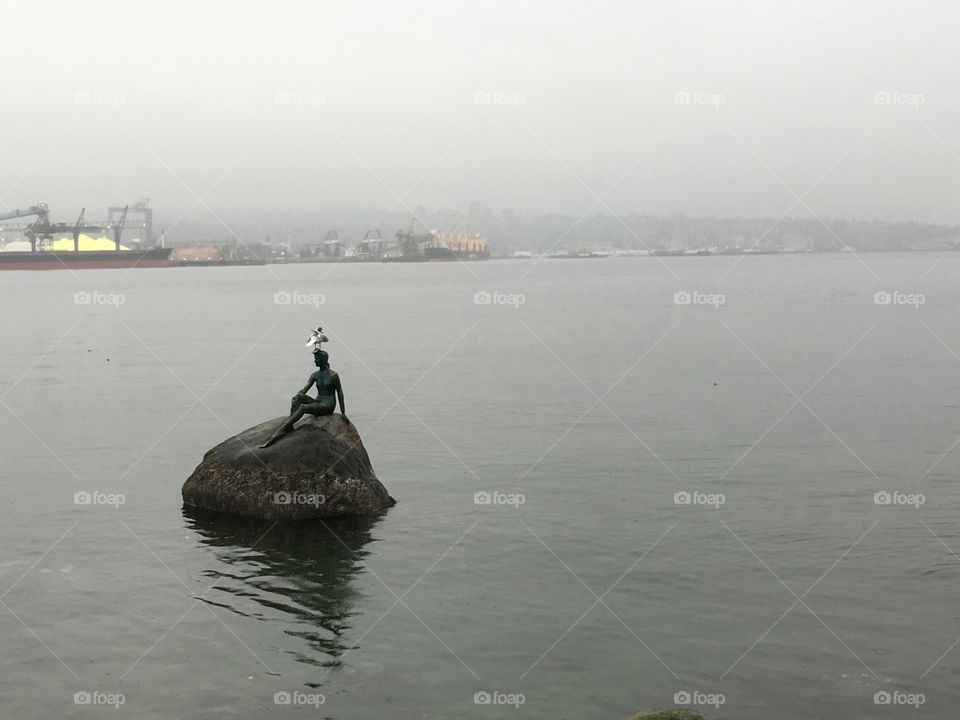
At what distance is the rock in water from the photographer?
1889cm

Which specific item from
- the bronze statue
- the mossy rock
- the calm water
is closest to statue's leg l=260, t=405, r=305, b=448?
the bronze statue

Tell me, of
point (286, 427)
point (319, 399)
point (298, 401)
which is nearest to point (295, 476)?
point (286, 427)

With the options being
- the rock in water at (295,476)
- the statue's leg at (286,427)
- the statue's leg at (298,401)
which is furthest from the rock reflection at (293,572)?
the statue's leg at (298,401)

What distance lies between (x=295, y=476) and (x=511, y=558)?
4231 millimetres

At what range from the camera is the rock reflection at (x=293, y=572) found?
1416cm

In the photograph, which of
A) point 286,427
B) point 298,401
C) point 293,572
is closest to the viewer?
point 293,572

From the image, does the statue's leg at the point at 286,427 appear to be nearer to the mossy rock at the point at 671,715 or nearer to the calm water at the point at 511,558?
the calm water at the point at 511,558

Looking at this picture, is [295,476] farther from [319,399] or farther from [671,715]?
[671,715]

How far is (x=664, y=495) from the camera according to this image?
844 inches

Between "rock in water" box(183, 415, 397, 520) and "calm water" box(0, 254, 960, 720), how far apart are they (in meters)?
0.47

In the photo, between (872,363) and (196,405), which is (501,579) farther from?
(872,363)

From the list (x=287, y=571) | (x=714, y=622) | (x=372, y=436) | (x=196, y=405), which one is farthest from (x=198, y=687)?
(x=196, y=405)

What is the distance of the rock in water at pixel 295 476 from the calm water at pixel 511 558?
470 mm

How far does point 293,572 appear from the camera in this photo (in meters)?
16.4
